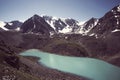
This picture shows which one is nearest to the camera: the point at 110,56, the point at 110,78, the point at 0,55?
the point at 0,55

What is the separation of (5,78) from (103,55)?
163m

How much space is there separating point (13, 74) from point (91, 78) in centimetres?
5805

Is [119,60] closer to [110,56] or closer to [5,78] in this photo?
[110,56]

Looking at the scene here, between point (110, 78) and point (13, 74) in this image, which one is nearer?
point (13, 74)

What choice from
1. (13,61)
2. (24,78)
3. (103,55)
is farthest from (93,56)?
(24,78)

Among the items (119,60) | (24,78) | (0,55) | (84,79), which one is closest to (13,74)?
(24,78)

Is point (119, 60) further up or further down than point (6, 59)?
further down

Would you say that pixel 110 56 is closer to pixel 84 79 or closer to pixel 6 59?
pixel 84 79

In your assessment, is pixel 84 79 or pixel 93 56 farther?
pixel 93 56

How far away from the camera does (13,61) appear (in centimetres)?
7662

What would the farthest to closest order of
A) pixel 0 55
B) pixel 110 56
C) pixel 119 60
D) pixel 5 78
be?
pixel 110 56, pixel 119 60, pixel 0 55, pixel 5 78

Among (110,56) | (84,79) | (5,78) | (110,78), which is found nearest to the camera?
(5,78)

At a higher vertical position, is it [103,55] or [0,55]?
[0,55]

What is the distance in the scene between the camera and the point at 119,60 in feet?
534
